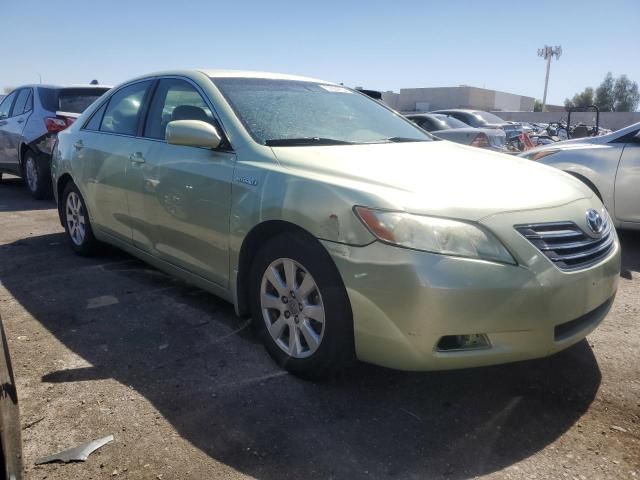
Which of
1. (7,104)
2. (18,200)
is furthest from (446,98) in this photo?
(18,200)

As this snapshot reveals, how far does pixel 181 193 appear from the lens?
345 cm

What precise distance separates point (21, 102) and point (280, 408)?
7.94 m

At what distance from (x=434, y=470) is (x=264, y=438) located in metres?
0.72

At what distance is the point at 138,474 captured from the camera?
2197 millimetres

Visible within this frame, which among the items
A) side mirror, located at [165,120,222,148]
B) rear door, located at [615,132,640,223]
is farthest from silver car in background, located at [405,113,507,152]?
side mirror, located at [165,120,222,148]

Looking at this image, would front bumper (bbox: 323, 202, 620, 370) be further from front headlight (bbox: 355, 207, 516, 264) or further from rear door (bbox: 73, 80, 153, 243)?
rear door (bbox: 73, 80, 153, 243)

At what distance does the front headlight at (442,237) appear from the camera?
2.35 m

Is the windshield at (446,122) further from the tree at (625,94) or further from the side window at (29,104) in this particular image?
the tree at (625,94)

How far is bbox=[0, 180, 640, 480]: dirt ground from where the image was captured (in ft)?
7.40

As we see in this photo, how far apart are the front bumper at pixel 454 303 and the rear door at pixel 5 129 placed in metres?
8.25

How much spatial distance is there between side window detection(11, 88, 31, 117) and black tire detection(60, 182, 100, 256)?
4.04 m

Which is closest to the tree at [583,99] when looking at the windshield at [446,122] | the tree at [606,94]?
the tree at [606,94]

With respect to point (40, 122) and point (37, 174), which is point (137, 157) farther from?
point (37, 174)

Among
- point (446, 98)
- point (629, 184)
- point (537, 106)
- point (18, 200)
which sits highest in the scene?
point (537, 106)
